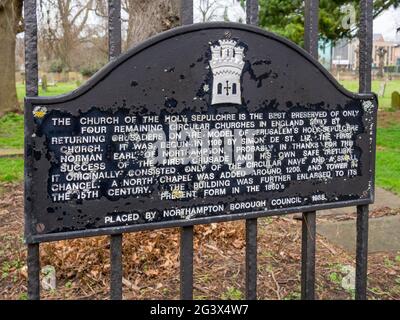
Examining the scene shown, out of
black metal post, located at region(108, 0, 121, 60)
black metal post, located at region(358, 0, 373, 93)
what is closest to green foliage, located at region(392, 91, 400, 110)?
black metal post, located at region(358, 0, 373, 93)

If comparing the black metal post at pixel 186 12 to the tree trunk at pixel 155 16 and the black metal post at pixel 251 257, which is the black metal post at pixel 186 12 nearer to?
the black metal post at pixel 251 257

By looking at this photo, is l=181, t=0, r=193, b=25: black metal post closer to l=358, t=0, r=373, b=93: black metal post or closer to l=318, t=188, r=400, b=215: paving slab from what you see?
l=358, t=0, r=373, b=93: black metal post

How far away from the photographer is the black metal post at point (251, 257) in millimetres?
A: 2426

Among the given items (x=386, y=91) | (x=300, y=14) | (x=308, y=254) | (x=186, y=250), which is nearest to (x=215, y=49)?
(x=186, y=250)

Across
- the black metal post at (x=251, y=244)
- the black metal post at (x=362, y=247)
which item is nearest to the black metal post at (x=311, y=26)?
the black metal post at (x=251, y=244)

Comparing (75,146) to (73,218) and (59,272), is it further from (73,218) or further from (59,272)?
(59,272)

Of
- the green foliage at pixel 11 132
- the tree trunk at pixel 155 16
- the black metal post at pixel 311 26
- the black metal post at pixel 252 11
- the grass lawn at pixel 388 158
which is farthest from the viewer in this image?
the green foliage at pixel 11 132

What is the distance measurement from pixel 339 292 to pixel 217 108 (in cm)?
154

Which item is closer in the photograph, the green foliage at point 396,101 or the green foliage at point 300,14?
the green foliage at point 300,14

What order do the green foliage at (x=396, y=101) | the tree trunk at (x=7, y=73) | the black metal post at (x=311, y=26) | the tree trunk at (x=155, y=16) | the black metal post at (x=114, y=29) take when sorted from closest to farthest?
the black metal post at (x=114, y=29) → the black metal post at (x=311, y=26) → the tree trunk at (x=155, y=16) → the tree trunk at (x=7, y=73) → the green foliage at (x=396, y=101)

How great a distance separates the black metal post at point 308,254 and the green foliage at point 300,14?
10.2m

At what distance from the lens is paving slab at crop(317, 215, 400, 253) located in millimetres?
3895

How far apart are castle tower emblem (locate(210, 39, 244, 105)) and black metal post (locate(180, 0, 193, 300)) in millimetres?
178
